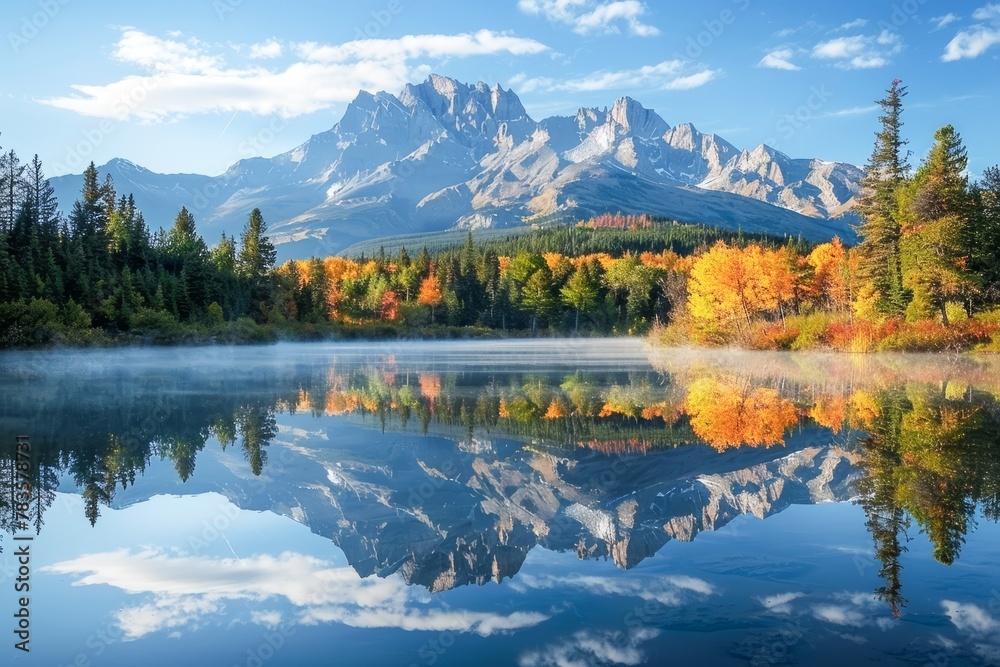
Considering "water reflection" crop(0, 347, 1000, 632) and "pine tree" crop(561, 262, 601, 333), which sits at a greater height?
"pine tree" crop(561, 262, 601, 333)

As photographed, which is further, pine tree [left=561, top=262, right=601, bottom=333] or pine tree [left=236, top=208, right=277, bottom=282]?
pine tree [left=561, top=262, right=601, bottom=333]

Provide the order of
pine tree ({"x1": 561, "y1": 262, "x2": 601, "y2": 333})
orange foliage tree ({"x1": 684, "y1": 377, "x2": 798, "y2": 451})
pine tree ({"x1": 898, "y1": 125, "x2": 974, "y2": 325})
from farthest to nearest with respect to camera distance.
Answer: pine tree ({"x1": 561, "y1": 262, "x2": 601, "y2": 333})
pine tree ({"x1": 898, "y1": 125, "x2": 974, "y2": 325})
orange foliage tree ({"x1": 684, "y1": 377, "x2": 798, "y2": 451})

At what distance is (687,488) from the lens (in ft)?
31.4

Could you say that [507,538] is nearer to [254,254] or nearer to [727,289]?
[727,289]

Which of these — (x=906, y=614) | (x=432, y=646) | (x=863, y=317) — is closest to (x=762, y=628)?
(x=906, y=614)

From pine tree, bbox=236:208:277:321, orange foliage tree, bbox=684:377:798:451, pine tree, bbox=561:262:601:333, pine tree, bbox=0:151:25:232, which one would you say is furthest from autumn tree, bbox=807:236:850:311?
pine tree, bbox=0:151:25:232

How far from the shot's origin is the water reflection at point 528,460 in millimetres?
7641

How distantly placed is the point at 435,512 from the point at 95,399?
51.5ft

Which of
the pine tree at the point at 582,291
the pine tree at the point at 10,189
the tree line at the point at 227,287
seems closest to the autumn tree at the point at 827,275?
the tree line at the point at 227,287

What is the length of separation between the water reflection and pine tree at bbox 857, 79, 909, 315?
2482cm

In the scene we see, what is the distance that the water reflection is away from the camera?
7641 mm

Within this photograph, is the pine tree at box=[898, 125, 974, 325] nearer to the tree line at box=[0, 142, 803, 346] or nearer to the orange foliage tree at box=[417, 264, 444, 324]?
the tree line at box=[0, 142, 803, 346]

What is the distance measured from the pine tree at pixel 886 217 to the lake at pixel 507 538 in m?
33.4

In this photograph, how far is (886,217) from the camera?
155 ft
